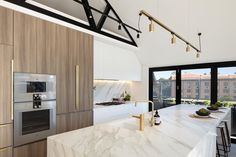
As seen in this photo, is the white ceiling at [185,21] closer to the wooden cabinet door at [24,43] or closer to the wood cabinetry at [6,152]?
the wooden cabinet door at [24,43]

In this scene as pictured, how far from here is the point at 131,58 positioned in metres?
5.41

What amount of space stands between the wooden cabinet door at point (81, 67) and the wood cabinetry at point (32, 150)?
28.2 inches

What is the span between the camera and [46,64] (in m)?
2.75

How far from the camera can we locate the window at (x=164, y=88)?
546 cm

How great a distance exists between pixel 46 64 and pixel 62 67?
0.30 m

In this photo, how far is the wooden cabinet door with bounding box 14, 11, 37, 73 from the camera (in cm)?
239

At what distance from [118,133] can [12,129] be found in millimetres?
1468

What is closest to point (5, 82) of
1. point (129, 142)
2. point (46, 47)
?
point (46, 47)

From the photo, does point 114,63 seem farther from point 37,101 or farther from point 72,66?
point 37,101

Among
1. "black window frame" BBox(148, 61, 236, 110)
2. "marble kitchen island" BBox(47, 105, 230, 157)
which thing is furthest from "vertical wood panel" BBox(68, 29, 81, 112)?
"black window frame" BBox(148, 61, 236, 110)

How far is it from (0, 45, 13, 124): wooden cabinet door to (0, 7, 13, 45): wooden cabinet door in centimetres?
9

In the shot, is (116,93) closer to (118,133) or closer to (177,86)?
(177,86)

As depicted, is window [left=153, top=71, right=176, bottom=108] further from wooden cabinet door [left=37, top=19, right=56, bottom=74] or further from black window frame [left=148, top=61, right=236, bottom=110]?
wooden cabinet door [left=37, top=19, right=56, bottom=74]

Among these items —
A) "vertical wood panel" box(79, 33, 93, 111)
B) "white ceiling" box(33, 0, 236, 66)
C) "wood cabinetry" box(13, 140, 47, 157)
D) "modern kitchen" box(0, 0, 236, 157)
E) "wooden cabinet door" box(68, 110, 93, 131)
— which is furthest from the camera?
"white ceiling" box(33, 0, 236, 66)
